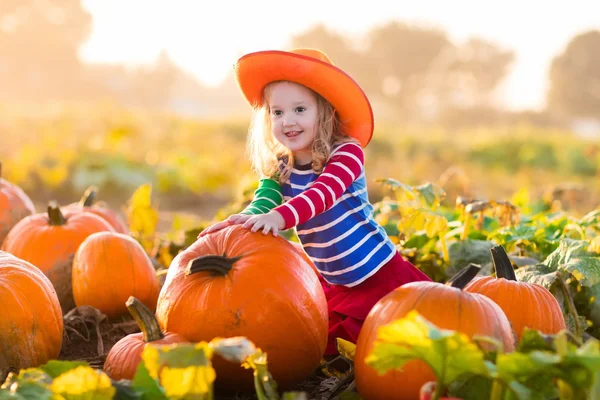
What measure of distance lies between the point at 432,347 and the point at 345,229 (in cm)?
140

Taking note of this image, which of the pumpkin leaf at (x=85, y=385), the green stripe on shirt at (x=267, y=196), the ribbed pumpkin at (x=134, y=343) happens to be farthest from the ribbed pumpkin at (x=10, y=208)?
the pumpkin leaf at (x=85, y=385)

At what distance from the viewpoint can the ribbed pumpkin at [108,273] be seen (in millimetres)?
3551

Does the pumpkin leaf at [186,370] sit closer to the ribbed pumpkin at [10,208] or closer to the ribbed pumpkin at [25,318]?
the ribbed pumpkin at [25,318]

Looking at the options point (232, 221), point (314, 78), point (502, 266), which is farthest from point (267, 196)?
point (502, 266)

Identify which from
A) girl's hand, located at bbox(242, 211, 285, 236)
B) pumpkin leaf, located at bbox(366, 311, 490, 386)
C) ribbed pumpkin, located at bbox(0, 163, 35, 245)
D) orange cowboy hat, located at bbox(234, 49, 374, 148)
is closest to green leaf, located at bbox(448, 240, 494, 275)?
orange cowboy hat, located at bbox(234, 49, 374, 148)

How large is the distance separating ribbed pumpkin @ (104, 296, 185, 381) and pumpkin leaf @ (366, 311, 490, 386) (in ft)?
3.03

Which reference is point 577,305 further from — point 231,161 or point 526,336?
point 231,161

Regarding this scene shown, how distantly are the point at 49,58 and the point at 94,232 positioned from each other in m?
59.8

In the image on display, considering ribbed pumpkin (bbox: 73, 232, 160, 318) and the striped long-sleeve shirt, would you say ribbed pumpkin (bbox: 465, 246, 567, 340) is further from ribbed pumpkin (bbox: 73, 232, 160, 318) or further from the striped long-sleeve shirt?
ribbed pumpkin (bbox: 73, 232, 160, 318)

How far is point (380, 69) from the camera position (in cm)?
6762

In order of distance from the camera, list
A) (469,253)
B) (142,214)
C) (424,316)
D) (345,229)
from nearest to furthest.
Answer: (424,316)
(345,229)
(469,253)
(142,214)

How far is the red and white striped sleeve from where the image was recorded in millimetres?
2822

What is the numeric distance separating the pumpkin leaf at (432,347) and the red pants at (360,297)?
132cm

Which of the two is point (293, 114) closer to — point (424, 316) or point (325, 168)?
point (325, 168)
